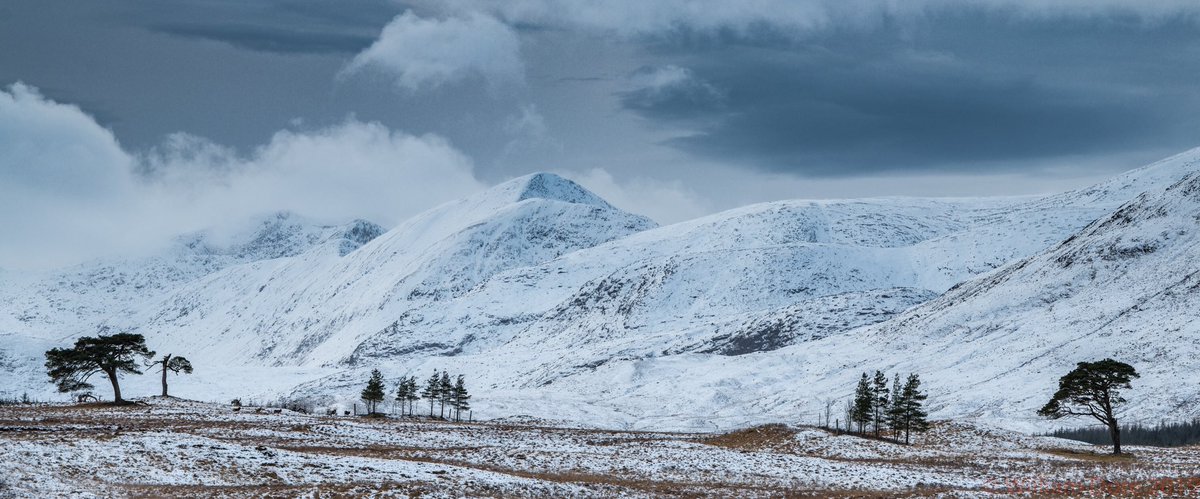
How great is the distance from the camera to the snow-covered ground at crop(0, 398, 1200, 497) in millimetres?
32875

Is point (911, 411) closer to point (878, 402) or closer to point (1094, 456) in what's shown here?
point (878, 402)

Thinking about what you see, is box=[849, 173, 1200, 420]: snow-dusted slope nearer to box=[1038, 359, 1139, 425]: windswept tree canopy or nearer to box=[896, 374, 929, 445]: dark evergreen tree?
box=[896, 374, 929, 445]: dark evergreen tree

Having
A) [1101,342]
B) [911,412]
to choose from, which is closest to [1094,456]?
[911,412]

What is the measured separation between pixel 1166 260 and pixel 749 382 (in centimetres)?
8951

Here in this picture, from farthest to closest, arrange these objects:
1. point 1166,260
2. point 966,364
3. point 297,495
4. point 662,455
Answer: point 1166,260, point 966,364, point 662,455, point 297,495

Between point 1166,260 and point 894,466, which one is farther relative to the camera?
point 1166,260

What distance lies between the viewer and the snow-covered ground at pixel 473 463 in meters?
32.9

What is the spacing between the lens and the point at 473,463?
146 ft

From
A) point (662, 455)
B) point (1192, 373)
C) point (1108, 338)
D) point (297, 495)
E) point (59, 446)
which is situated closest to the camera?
point (297, 495)

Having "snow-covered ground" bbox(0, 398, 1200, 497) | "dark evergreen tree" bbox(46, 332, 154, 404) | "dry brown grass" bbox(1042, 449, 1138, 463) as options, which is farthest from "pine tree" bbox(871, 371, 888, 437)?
"dark evergreen tree" bbox(46, 332, 154, 404)

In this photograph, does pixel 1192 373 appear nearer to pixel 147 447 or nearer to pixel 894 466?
pixel 894 466

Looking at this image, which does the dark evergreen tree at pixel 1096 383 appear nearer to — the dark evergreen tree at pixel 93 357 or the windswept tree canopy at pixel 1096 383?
the windswept tree canopy at pixel 1096 383

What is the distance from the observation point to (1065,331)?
176875mm

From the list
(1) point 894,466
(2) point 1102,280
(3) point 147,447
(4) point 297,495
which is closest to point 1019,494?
(1) point 894,466
